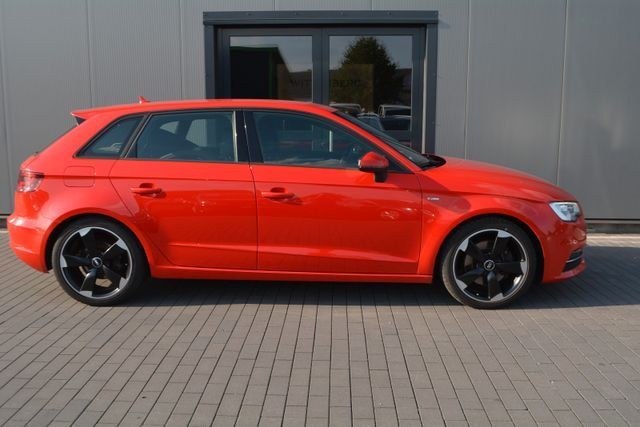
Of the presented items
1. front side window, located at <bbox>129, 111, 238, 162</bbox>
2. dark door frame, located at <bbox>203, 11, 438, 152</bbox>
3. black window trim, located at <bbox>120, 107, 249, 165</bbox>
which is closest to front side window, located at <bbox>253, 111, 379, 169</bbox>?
black window trim, located at <bbox>120, 107, 249, 165</bbox>

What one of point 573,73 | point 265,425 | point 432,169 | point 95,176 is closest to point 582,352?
point 432,169

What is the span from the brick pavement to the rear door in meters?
0.48

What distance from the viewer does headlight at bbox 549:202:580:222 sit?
15.8ft

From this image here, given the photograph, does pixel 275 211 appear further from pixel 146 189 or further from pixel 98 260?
pixel 98 260

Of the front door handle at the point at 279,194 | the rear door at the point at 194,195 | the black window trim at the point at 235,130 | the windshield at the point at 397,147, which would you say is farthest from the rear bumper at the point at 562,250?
the black window trim at the point at 235,130

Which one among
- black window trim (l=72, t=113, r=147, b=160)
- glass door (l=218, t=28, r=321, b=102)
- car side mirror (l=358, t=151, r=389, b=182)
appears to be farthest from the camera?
glass door (l=218, t=28, r=321, b=102)

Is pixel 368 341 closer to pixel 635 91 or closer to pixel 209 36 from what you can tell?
pixel 209 36

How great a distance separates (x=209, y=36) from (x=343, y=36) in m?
1.73

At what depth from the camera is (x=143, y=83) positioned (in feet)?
25.4

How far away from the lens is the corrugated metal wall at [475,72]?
7.49 meters

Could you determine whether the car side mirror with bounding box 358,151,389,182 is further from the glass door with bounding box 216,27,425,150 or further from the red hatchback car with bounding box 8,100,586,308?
the glass door with bounding box 216,27,425,150

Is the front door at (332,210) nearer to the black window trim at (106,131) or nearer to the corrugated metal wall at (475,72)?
the black window trim at (106,131)

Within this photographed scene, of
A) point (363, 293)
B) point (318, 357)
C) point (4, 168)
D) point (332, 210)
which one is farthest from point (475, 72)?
point (4, 168)

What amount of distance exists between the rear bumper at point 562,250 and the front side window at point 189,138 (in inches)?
102
